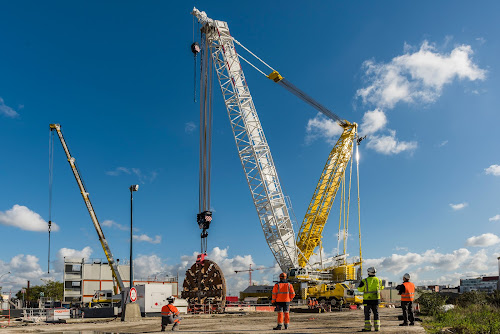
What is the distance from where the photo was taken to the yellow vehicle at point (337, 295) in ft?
117

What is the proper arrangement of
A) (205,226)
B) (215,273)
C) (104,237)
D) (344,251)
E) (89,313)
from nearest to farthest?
(89,313) < (215,273) < (205,226) < (104,237) < (344,251)

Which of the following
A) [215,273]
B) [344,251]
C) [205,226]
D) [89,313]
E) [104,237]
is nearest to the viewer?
[89,313]

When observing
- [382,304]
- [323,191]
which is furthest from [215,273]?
[323,191]

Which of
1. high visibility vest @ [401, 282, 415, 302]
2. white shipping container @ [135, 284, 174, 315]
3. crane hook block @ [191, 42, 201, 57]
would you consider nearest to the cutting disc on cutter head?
white shipping container @ [135, 284, 174, 315]

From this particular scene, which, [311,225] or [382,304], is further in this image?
[311,225]

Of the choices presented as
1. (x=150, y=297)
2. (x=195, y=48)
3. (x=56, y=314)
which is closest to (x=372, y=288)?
(x=150, y=297)

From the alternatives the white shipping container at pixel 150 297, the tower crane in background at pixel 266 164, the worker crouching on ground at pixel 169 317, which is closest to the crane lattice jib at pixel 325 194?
the tower crane in background at pixel 266 164

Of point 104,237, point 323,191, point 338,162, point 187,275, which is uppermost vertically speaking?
point 338,162

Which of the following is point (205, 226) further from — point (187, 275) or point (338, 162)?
point (338, 162)

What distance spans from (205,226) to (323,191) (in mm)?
25320

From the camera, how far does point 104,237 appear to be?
47.4 m

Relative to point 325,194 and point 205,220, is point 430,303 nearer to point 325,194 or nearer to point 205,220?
point 205,220

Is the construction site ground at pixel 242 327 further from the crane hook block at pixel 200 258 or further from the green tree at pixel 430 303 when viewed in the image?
the crane hook block at pixel 200 258

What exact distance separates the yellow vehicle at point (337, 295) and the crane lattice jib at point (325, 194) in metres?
16.9
